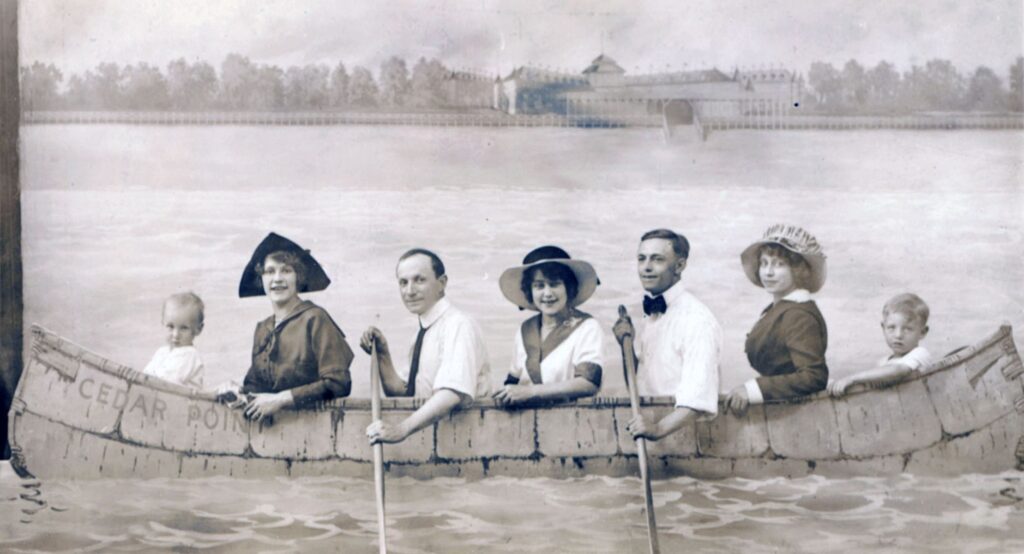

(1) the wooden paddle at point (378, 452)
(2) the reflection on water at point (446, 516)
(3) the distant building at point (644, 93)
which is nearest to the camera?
(1) the wooden paddle at point (378, 452)

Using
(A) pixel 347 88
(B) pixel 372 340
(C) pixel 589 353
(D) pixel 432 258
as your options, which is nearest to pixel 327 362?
(B) pixel 372 340

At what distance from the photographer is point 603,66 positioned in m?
7.21

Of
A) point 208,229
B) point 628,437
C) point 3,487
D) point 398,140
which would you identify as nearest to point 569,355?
point 628,437

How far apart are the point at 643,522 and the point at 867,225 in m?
1.82

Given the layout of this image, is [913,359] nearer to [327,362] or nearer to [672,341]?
[672,341]

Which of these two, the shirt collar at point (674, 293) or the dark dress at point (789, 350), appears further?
the shirt collar at point (674, 293)

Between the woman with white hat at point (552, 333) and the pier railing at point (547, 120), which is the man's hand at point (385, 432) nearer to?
the woman with white hat at point (552, 333)

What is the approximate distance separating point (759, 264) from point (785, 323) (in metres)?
0.31

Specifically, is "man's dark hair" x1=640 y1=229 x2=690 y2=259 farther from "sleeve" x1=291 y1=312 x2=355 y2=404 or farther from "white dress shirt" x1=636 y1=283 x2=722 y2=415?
"sleeve" x1=291 y1=312 x2=355 y2=404

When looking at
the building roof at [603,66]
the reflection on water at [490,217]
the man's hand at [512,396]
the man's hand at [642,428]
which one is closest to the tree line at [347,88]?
the reflection on water at [490,217]

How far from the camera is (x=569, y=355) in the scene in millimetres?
6984

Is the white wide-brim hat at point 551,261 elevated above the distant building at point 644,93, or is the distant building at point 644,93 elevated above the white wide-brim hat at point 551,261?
the distant building at point 644,93

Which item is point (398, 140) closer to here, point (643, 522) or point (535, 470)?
point (535, 470)

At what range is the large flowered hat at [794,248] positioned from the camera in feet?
23.3
